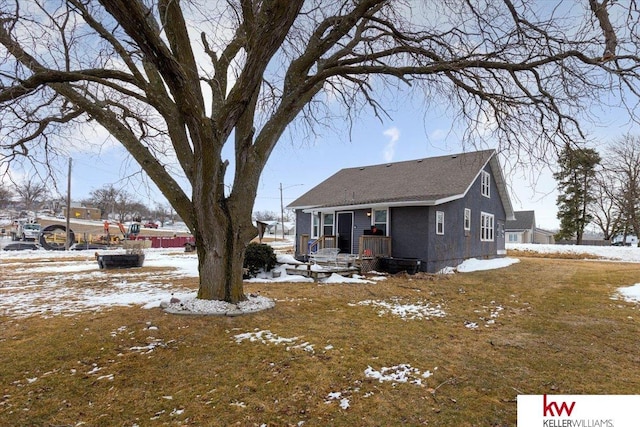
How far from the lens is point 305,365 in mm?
4281

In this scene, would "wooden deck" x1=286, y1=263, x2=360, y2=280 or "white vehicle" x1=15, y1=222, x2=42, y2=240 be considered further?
"white vehicle" x1=15, y1=222, x2=42, y2=240

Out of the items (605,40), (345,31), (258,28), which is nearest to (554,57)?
(605,40)

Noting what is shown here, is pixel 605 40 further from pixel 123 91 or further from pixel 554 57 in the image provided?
pixel 123 91

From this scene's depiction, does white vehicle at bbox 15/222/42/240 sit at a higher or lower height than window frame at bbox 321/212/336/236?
lower

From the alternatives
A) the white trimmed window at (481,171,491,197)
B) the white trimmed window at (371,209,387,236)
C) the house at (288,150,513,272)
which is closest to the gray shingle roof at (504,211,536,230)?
the house at (288,150,513,272)

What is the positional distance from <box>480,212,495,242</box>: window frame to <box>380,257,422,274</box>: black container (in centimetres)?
720

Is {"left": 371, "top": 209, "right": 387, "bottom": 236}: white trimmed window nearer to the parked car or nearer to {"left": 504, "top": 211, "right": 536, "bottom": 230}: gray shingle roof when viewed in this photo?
the parked car

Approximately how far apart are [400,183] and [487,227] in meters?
6.45

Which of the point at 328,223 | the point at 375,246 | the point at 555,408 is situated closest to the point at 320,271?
the point at 375,246

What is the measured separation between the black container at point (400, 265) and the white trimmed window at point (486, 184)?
765 centimetres

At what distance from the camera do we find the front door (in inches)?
659

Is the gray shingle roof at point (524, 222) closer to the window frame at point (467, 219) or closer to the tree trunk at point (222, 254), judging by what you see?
the window frame at point (467, 219)

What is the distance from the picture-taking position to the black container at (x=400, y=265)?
13.7 meters

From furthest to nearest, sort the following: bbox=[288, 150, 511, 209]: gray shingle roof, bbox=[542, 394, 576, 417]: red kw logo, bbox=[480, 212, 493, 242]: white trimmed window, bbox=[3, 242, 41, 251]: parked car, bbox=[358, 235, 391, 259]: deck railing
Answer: bbox=[3, 242, 41, 251]: parked car, bbox=[480, 212, 493, 242]: white trimmed window, bbox=[288, 150, 511, 209]: gray shingle roof, bbox=[358, 235, 391, 259]: deck railing, bbox=[542, 394, 576, 417]: red kw logo
